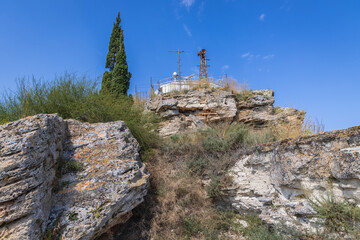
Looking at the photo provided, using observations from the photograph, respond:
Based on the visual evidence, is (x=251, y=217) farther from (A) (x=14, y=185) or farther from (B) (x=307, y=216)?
(A) (x=14, y=185)

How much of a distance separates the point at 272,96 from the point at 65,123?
10494 millimetres

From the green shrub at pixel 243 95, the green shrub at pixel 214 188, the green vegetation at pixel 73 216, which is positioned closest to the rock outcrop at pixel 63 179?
the green vegetation at pixel 73 216

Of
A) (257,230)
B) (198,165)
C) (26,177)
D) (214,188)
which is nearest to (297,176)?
(257,230)

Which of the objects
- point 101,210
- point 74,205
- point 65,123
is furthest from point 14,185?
point 65,123

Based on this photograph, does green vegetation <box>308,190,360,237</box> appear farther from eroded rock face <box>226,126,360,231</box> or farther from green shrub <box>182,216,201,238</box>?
green shrub <box>182,216,201,238</box>

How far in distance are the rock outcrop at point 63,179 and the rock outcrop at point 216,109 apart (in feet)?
19.2

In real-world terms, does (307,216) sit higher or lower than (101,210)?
lower

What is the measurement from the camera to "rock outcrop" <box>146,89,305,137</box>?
10430mm

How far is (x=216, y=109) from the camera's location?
1079 cm

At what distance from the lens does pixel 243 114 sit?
11.3 meters

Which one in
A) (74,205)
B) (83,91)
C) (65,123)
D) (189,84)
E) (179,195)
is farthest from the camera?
(189,84)

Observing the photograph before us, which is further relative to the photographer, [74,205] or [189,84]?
[189,84]

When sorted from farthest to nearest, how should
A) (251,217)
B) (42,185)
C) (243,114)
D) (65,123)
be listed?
(243,114) → (251,217) → (65,123) → (42,185)

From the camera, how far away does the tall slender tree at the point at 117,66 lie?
37.2 ft
